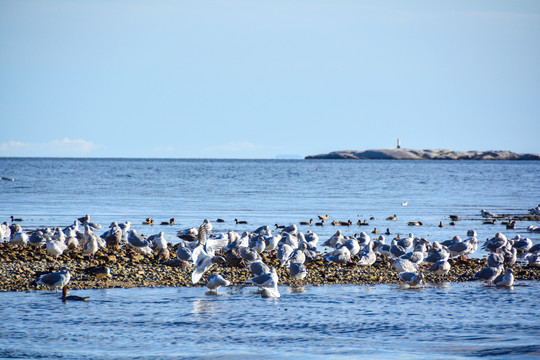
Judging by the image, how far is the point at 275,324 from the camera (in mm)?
11359

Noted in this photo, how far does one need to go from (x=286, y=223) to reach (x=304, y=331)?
15408 millimetres

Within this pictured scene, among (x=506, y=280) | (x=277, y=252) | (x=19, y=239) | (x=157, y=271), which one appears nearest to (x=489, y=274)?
(x=506, y=280)

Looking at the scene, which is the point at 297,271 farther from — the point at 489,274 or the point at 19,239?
the point at 19,239

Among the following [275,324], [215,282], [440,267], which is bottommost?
[275,324]

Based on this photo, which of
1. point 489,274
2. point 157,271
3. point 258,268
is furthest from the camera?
point 157,271

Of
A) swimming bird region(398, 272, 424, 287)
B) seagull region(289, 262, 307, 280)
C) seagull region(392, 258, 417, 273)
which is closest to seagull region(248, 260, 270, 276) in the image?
seagull region(289, 262, 307, 280)

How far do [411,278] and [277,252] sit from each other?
137 inches

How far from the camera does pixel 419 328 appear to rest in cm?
1126

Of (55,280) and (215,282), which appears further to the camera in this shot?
(215,282)

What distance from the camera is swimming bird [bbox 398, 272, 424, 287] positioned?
1452 centimetres

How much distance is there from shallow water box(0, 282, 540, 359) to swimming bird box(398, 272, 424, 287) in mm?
470

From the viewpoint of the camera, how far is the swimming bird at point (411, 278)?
47.6 ft

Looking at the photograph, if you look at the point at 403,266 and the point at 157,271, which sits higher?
the point at 403,266

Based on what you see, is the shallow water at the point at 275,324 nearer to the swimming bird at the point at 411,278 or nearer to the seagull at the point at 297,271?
the swimming bird at the point at 411,278
